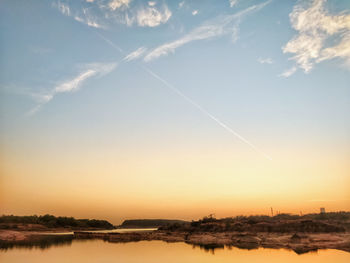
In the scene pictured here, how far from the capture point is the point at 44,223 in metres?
114

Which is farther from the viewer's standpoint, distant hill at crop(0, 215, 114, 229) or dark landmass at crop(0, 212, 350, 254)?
distant hill at crop(0, 215, 114, 229)

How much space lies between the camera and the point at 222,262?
94.1 feet

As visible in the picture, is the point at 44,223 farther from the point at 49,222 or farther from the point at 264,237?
the point at 264,237

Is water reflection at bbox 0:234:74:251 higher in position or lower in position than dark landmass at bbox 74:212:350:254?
lower

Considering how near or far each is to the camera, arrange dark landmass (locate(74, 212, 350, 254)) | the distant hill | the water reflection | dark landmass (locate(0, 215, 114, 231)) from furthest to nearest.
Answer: the distant hill < dark landmass (locate(0, 215, 114, 231)) < the water reflection < dark landmass (locate(74, 212, 350, 254))

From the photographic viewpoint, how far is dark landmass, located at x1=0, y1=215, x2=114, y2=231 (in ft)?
312

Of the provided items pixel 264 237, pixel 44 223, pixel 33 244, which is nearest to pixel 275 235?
pixel 264 237

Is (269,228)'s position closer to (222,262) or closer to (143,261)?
(222,262)

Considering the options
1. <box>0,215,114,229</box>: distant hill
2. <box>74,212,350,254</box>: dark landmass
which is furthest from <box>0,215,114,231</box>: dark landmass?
<box>74,212,350,254</box>: dark landmass

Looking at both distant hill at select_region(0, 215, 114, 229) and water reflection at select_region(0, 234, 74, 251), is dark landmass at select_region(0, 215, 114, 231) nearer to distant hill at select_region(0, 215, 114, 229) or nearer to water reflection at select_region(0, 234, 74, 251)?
distant hill at select_region(0, 215, 114, 229)

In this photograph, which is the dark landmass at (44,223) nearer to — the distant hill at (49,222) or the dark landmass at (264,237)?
the distant hill at (49,222)

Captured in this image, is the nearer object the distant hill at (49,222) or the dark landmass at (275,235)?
the dark landmass at (275,235)

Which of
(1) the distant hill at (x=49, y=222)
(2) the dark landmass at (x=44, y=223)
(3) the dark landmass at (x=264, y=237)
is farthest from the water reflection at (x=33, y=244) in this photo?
(1) the distant hill at (x=49, y=222)

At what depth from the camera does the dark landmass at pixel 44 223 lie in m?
95.2
